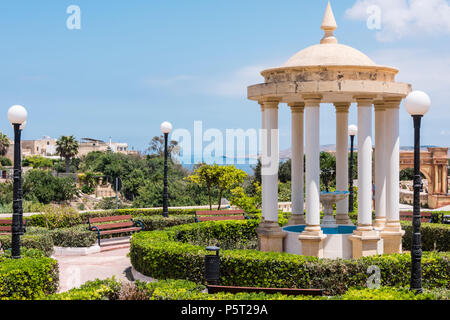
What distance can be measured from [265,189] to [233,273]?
10.4ft

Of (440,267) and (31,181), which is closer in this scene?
(440,267)

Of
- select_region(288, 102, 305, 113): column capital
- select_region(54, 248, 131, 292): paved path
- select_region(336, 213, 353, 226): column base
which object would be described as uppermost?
select_region(288, 102, 305, 113): column capital

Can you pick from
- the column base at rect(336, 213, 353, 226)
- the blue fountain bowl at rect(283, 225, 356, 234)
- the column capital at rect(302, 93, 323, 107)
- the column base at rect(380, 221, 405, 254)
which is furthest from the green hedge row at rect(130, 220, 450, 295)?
the column base at rect(336, 213, 353, 226)

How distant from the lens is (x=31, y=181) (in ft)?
197

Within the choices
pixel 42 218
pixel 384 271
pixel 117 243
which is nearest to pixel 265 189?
pixel 384 271

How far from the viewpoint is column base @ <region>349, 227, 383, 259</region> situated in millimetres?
13391

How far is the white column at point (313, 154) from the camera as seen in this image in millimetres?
13312

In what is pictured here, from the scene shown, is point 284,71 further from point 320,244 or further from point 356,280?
point 356,280

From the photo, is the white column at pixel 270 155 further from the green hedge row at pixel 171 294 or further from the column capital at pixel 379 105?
the green hedge row at pixel 171 294

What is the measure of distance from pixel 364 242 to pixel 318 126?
3165 mm

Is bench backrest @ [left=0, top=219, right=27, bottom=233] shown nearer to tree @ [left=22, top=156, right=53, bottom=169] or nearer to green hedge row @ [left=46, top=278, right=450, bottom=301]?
green hedge row @ [left=46, top=278, right=450, bottom=301]

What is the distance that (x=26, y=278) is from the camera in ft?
35.1

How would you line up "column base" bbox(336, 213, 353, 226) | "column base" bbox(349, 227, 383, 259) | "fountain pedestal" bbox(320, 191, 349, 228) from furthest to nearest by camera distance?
"column base" bbox(336, 213, 353, 226), "fountain pedestal" bbox(320, 191, 349, 228), "column base" bbox(349, 227, 383, 259)
